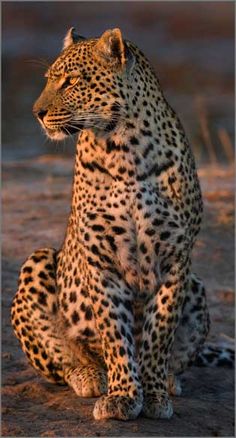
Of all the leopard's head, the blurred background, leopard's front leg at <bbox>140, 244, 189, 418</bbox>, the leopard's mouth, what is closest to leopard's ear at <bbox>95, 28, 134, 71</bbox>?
the leopard's head

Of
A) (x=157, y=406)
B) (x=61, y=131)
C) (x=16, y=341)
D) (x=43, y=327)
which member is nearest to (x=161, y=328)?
(x=157, y=406)

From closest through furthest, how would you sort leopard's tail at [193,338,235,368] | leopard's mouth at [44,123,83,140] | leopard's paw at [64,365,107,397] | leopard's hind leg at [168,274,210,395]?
leopard's mouth at [44,123,83,140]
leopard's paw at [64,365,107,397]
leopard's hind leg at [168,274,210,395]
leopard's tail at [193,338,235,368]

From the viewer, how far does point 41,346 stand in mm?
7816

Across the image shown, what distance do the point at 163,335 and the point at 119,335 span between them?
0.83 feet

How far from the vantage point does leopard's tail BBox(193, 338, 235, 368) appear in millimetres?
8438

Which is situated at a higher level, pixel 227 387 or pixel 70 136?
pixel 70 136

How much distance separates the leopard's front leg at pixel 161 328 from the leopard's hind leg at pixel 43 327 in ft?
1.82

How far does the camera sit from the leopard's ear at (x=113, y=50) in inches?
277

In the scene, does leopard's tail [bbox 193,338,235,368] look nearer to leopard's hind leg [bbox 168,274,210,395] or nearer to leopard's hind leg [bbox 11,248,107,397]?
leopard's hind leg [bbox 168,274,210,395]

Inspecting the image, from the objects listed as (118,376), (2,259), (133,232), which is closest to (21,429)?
(118,376)

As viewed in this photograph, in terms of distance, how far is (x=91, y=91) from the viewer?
7.01m

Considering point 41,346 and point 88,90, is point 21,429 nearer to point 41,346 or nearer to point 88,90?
point 41,346

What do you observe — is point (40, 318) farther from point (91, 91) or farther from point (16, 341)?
point (91, 91)

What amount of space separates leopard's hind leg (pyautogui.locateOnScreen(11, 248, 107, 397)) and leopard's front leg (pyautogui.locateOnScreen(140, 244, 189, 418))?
1.82 feet
